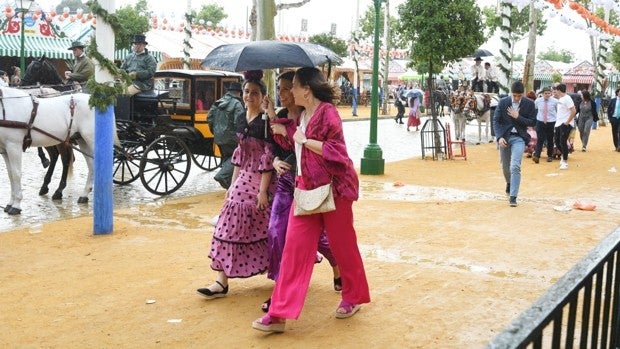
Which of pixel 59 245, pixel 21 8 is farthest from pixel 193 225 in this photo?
pixel 21 8

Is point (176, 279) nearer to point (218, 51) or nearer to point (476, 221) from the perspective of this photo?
point (218, 51)

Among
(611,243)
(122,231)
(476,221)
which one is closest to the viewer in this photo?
(611,243)

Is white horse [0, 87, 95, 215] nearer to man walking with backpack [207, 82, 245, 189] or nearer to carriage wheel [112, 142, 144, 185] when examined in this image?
carriage wheel [112, 142, 144, 185]

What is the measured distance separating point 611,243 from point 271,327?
8.27 ft

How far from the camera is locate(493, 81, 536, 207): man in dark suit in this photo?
10.4m

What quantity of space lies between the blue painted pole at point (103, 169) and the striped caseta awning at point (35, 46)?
19.2 metres

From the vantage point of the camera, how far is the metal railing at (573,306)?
1.91m

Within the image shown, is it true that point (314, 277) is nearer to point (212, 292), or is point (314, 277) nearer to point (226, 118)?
point (212, 292)

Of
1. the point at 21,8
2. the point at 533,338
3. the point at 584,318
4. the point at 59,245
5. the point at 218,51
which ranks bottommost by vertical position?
the point at 59,245

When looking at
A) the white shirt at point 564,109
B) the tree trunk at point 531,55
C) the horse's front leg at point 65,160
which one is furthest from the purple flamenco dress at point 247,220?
the tree trunk at point 531,55

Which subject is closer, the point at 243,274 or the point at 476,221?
the point at 243,274

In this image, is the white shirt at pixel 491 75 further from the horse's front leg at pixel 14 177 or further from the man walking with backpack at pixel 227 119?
the horse's front leg at pixel 14 177

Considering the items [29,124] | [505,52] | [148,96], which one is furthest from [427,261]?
[505,52]

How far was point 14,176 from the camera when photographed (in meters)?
9.39
